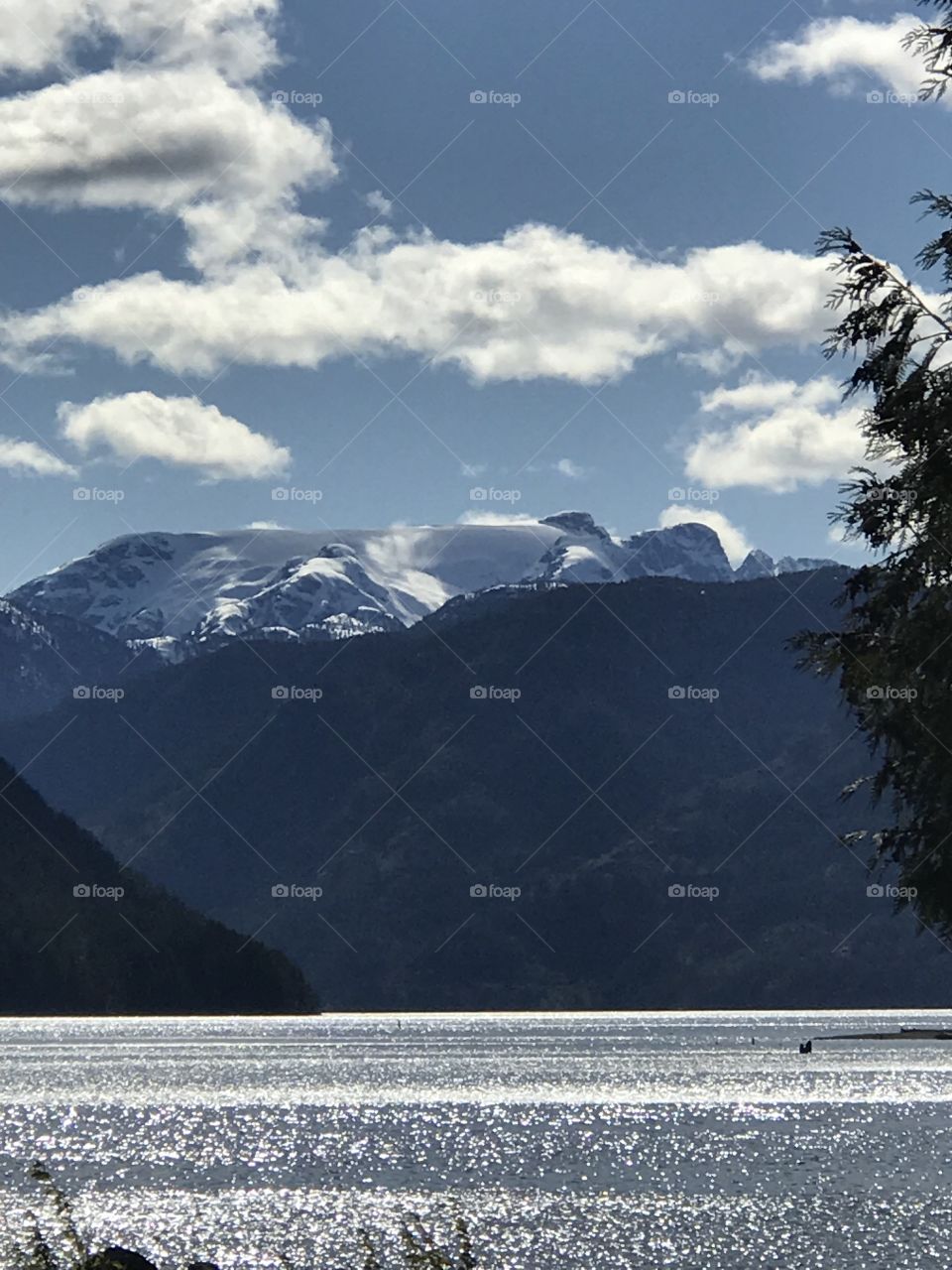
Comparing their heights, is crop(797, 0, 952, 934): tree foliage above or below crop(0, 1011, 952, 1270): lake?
above

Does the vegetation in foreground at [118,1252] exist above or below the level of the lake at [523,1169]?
above

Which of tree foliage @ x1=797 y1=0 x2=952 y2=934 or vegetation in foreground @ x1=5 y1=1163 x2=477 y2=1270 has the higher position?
tree foliage @ x1=797 y1=0 x2=952 y2=934

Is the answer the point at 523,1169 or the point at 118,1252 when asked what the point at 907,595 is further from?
the point at 523,1169

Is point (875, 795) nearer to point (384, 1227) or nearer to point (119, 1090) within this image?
→ point (384, 1227)

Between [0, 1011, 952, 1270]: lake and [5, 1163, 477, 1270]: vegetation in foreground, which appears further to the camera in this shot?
[0, 1011, 952, 1270]: lake

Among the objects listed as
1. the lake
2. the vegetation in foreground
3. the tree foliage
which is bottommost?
the lake

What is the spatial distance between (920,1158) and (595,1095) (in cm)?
6344

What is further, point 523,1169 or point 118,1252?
point 523,1169

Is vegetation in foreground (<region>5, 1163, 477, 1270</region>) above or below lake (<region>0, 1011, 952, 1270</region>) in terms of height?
above

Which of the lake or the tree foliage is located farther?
the lake

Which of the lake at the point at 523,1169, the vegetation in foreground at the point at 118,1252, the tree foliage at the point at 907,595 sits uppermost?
the tree foliage at the point at 907,595

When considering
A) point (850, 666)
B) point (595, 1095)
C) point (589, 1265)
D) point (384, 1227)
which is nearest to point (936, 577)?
point (850, 666)

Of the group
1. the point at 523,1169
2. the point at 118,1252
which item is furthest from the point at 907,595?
the point at 523,1169

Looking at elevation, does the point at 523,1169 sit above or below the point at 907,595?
below
